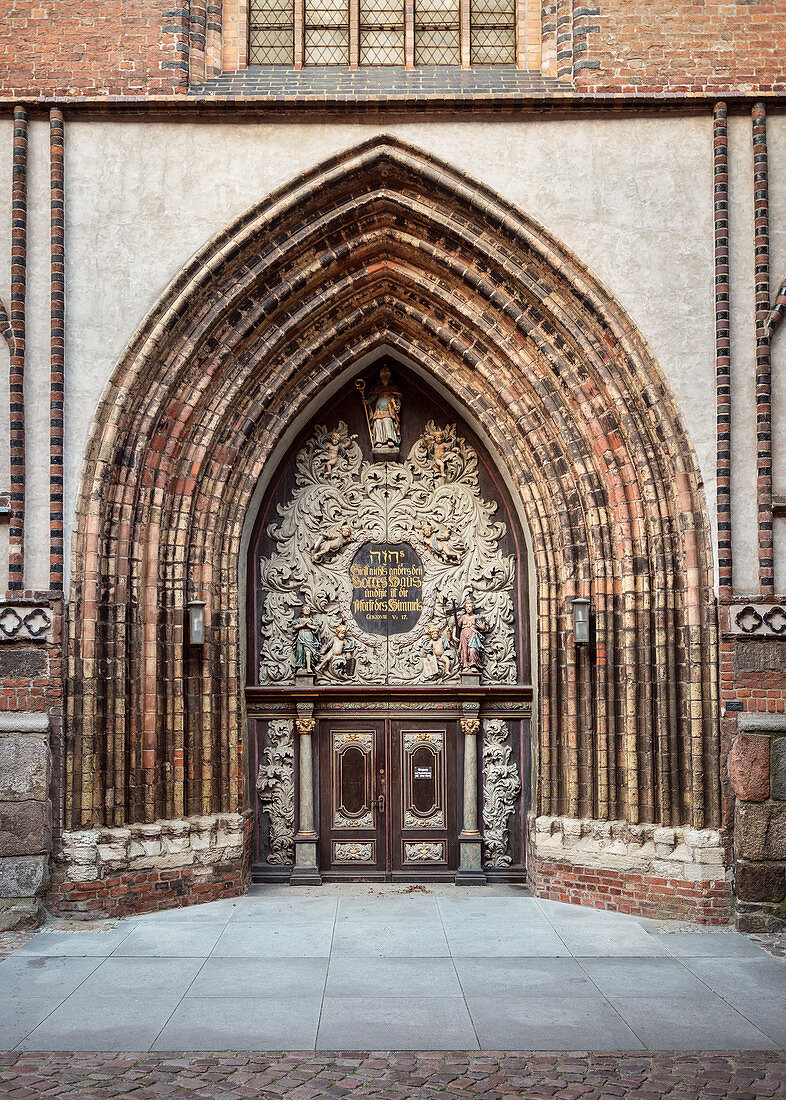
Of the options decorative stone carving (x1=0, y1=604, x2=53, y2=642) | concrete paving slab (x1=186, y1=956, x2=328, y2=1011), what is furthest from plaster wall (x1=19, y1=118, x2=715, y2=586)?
concrete paving slab (x1=186, y1=956, x2=328, y2=1011)

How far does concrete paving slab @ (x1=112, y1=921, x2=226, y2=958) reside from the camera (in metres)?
7.65

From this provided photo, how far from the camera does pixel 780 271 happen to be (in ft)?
28.9

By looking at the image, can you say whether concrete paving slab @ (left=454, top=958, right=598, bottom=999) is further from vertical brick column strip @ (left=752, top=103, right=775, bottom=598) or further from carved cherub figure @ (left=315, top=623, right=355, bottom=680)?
vertical brick column strip @ (left=752, top=103, right=775, bottom=598)

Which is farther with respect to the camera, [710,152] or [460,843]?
[460,843]

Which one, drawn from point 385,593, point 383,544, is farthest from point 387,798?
point 383,544

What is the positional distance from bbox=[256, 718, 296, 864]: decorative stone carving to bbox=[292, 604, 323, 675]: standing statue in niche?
1.77 ft

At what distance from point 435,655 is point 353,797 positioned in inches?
63.8

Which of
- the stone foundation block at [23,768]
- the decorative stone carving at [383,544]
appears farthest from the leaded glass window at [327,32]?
the stone foundation block at [23,768]

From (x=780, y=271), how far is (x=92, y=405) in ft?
20.0

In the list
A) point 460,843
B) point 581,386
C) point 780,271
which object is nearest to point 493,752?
point 460,843

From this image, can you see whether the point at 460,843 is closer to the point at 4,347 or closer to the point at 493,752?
the point at 493,752

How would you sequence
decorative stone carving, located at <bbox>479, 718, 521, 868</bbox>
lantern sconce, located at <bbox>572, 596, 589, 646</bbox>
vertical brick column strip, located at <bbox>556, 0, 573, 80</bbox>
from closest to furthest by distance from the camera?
lantern sconce, located at <bbox>572, 596, 589, 646</bbox> < vertical brick column strip, located at <bbox>556, 0, 573, 80</bbox> < decorative stone carving, located at <bbox>479, 718, 521, 868</bbox>

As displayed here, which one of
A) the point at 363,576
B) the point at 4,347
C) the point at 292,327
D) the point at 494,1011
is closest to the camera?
the point at 494,1011

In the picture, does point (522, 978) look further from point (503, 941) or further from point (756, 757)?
point (756, 757)
